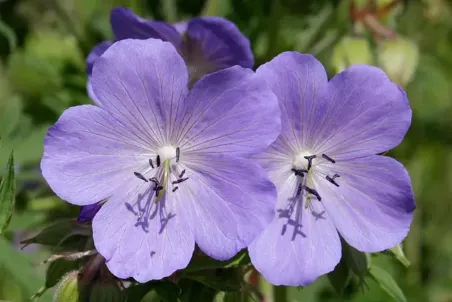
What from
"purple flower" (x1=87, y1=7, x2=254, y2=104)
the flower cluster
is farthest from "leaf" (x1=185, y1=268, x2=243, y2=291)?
"purple flower" (x1=87, y1=7, x2=254, y2=104)

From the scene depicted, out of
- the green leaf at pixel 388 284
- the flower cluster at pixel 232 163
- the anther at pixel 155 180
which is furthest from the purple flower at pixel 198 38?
the green leaf at pixel 388 284

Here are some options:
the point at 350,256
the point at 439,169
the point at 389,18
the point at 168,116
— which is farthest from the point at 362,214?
the point at 439,169

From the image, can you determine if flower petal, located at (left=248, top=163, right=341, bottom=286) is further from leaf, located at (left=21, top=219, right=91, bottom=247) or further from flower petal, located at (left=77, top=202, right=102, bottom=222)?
leaf, located at (left=21, top=219, right=91, bottom=247)

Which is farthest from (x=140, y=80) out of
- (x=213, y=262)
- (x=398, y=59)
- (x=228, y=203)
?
(x=398, y=59)

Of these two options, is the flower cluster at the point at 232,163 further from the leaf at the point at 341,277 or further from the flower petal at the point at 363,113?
the leaf at the point at 341,277

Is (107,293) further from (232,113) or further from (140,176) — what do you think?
(232,113)

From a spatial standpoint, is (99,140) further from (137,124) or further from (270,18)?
(270,18)
